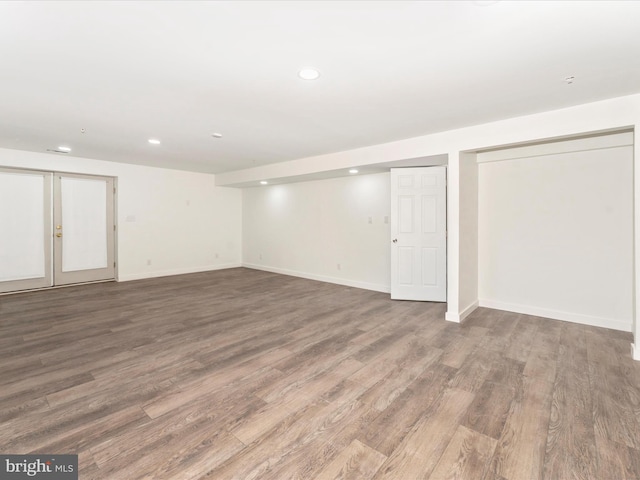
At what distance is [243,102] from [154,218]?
16.1 feet

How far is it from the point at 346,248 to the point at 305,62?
423 cm

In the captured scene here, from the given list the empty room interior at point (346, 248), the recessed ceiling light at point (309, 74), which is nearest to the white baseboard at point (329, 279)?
the empty room interior at point (346, 248)

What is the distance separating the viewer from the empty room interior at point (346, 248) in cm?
170

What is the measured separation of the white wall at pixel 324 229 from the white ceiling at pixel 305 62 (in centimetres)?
214

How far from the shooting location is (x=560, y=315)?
387 cm

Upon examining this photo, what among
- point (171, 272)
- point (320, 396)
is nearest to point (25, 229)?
point (171, 272)

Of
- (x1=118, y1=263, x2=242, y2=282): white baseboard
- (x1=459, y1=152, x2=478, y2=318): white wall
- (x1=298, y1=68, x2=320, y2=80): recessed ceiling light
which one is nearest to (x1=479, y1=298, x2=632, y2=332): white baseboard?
(x1=459, y1=152, x2=478, y2=318): white wall

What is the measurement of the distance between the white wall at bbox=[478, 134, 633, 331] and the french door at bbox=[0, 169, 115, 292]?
7054 millimetres

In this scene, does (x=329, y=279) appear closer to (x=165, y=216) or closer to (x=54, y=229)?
(x=165, y=216)

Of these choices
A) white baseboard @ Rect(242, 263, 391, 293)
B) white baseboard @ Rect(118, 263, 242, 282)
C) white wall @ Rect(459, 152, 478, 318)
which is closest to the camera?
white wall @ Rect(459, 152, 478, 318)

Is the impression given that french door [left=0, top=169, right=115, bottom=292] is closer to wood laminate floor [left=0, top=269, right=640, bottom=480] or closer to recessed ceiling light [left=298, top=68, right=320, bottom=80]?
wood laminate floor [left=0, top=269, right=640, bottom=480]

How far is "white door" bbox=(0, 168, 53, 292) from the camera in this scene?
5152 mm

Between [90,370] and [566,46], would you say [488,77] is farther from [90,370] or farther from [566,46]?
[90,370]

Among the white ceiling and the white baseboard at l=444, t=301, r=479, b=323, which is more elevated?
the white ceiling
